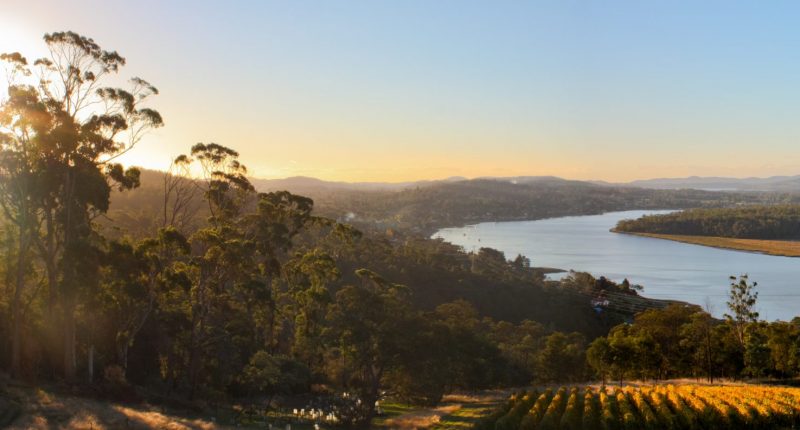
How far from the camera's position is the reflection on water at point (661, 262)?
9019 centimetres

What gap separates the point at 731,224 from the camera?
168 m

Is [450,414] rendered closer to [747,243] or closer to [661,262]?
[661,262]

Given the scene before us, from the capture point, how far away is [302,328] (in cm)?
3092

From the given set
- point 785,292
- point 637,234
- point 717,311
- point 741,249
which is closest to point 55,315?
point 717,311

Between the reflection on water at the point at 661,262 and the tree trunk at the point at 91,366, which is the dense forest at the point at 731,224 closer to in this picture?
the reflection on water at the point at 661,262

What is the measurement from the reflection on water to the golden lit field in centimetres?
369

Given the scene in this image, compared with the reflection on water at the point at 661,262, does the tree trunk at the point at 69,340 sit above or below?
above

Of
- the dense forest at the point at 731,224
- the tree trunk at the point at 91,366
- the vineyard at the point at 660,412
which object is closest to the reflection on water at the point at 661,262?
the dense forest at the point at 731,224

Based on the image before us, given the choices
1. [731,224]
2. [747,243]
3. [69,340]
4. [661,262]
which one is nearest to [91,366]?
[69,340]

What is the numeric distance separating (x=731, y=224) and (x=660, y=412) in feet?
547

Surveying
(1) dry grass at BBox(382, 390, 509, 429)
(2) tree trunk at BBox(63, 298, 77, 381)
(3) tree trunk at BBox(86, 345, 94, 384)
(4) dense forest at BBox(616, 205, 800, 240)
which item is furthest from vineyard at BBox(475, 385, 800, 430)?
(4) dense forest at BBox(616, 205, 800, 240)

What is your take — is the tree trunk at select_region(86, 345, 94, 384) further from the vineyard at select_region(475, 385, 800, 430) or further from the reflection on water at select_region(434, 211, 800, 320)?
the reflection on water at select_region(434, 211, 800, 320)

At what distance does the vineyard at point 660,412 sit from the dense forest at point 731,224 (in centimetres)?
15724

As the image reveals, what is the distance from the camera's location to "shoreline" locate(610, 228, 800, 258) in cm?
13400
